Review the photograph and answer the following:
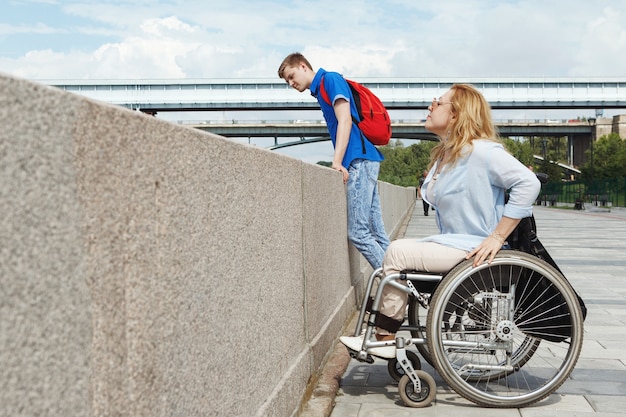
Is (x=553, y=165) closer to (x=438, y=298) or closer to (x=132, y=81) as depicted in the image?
(x=132, y=81)

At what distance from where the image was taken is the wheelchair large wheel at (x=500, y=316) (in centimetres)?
349

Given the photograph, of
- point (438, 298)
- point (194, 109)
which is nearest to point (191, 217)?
point (438, 298)

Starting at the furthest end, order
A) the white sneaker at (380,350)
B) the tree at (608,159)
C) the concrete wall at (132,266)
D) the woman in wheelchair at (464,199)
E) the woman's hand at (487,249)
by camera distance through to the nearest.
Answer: the tree at (608,159)
the white sneaker at (380,350)
the woman in wheelchair at (464,199)
the woman's hand at (487,249)
the concrete wall at (132,266)

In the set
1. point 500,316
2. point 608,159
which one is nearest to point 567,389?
point 500,316

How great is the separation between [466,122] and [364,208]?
1615mm

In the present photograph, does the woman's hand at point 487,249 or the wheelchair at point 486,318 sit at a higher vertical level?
the woman's hand at point 487,249

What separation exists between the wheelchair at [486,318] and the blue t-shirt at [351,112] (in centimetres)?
154

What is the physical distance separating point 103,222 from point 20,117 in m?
0.36

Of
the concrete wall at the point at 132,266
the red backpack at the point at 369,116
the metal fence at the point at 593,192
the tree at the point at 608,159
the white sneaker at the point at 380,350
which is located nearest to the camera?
the concrete wall at the point at 132,266

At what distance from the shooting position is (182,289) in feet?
6.86

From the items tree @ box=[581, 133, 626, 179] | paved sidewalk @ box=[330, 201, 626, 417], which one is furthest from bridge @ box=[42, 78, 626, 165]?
paved sidewalk @ box=[330, 201, 626, 417]

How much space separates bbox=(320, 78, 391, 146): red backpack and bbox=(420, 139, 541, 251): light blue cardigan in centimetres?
137

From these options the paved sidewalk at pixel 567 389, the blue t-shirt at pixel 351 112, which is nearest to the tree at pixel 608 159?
the paved sidewalk at pixel 567 389

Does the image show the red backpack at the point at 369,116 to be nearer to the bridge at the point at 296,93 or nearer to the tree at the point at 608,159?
the tree at the point at 608,159
